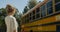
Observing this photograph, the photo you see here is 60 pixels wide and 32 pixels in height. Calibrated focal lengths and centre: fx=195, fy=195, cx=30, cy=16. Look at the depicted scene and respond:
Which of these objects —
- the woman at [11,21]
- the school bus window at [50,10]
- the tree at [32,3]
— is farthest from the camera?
the tree at [32,3]

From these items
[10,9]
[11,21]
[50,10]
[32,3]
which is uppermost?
[32,3]

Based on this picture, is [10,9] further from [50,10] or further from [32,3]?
[32,3]

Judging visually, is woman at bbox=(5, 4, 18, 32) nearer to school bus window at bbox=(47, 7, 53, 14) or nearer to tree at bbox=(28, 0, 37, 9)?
school bus window at bbox=(47, 7, 53, 14)

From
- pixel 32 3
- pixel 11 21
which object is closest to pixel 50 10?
pixel 11 21

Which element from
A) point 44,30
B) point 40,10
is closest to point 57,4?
point 44,30

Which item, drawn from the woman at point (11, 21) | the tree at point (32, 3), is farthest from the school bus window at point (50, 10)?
the tree at point (32, 3)

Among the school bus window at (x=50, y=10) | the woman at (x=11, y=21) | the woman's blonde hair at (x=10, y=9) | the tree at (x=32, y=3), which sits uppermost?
the tree at (x=32, y=3)

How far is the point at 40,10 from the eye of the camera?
368 inches

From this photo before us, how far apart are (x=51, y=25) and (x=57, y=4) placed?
35.7 inches

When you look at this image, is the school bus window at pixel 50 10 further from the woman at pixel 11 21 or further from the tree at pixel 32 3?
the tree at pixel 32 3

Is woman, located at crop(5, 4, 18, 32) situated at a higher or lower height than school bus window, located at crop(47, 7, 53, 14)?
lower

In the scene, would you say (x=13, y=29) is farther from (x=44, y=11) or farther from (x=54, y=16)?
(x=44, y=11)

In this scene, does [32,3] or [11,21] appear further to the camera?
[32,3]

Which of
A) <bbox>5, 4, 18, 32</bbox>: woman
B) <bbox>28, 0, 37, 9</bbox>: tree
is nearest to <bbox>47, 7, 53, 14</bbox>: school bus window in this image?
<bbox>5, 4, 18, 32</bbox>: woman
